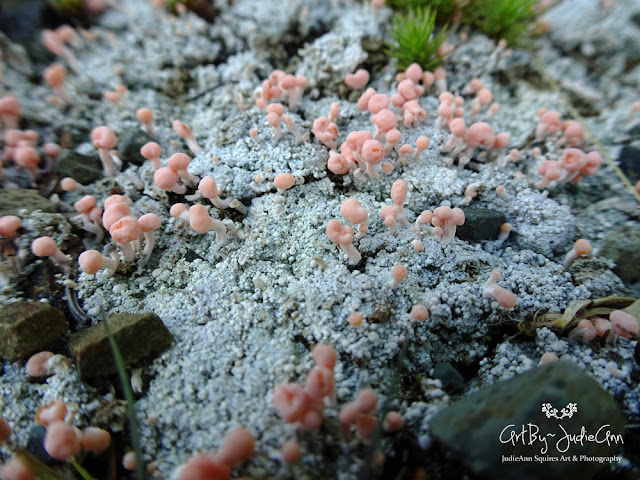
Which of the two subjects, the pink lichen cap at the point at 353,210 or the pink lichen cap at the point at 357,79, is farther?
the pink lichen cap at the point at 357,79

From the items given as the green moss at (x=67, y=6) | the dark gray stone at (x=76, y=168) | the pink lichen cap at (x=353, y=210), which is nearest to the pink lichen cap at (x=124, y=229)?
the dark gray stone at (x=76, y=168)

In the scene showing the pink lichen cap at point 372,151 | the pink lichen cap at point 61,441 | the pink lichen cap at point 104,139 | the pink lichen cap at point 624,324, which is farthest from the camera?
the pink lichen cap at point 104,139

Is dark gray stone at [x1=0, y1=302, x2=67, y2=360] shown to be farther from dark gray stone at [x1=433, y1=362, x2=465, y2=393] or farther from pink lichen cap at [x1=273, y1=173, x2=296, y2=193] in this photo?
dark gray stone at [x1=433, y1=362, x2=465, y2=393]

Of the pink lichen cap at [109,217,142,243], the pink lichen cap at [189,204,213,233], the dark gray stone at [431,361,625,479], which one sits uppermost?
the pink lichen cap at [189,204,213,233]

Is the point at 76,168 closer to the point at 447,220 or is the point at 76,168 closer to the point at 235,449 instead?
the point at 235,449

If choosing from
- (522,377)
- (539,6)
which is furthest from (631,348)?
(539,6)

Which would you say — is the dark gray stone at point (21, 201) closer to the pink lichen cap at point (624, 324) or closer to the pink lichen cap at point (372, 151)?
the pink lichen cap at point (372, 151)

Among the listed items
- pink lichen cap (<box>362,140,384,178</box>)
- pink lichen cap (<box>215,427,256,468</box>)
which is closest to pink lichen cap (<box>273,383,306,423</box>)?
pink lichen cap (<box>215,427,256,468</box>)

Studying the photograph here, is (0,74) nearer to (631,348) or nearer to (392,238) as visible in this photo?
(392,238)
